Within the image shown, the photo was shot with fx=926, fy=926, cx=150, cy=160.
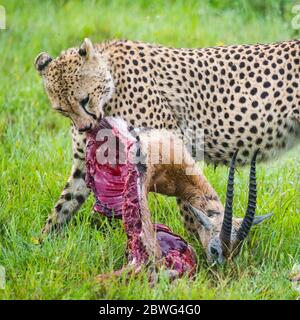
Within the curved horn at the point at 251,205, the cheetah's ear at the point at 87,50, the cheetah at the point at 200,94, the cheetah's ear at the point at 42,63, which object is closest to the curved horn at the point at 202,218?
the curved horn at the point at 251,205

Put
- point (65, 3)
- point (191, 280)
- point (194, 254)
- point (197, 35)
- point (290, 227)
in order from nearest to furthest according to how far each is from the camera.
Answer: point (191, 280)
point (194, 254)
point (290, 227)
point (197, 35)
point (65, 3)

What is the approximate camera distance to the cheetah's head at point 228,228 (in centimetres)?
528

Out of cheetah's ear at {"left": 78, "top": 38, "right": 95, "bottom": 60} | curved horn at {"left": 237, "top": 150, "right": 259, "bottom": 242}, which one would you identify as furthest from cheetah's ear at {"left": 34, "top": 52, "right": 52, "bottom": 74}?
curved horn at {"left": 237, "top": 150, "right": 259, "bottom": 242}

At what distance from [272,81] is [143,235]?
1.65 meters

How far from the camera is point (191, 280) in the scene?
17.4 ft

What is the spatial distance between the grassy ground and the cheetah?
273 mm

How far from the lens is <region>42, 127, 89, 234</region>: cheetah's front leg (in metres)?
6.19

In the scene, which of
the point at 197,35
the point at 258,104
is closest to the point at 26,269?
the point at 258,104

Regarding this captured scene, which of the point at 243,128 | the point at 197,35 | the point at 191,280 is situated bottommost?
the point at 191,280

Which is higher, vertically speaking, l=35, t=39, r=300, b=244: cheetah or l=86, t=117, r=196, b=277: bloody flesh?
l=35, t=39, r=300, b=244: cheetah

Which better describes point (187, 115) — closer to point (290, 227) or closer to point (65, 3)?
point (290, 227)

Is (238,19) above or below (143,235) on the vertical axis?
above

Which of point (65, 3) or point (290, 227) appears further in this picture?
point (65, 3)

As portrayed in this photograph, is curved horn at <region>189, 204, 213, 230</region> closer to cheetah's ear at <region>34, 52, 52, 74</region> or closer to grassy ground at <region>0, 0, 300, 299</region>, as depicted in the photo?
grassy ground at <region>0, 0, 300, 299</region>
